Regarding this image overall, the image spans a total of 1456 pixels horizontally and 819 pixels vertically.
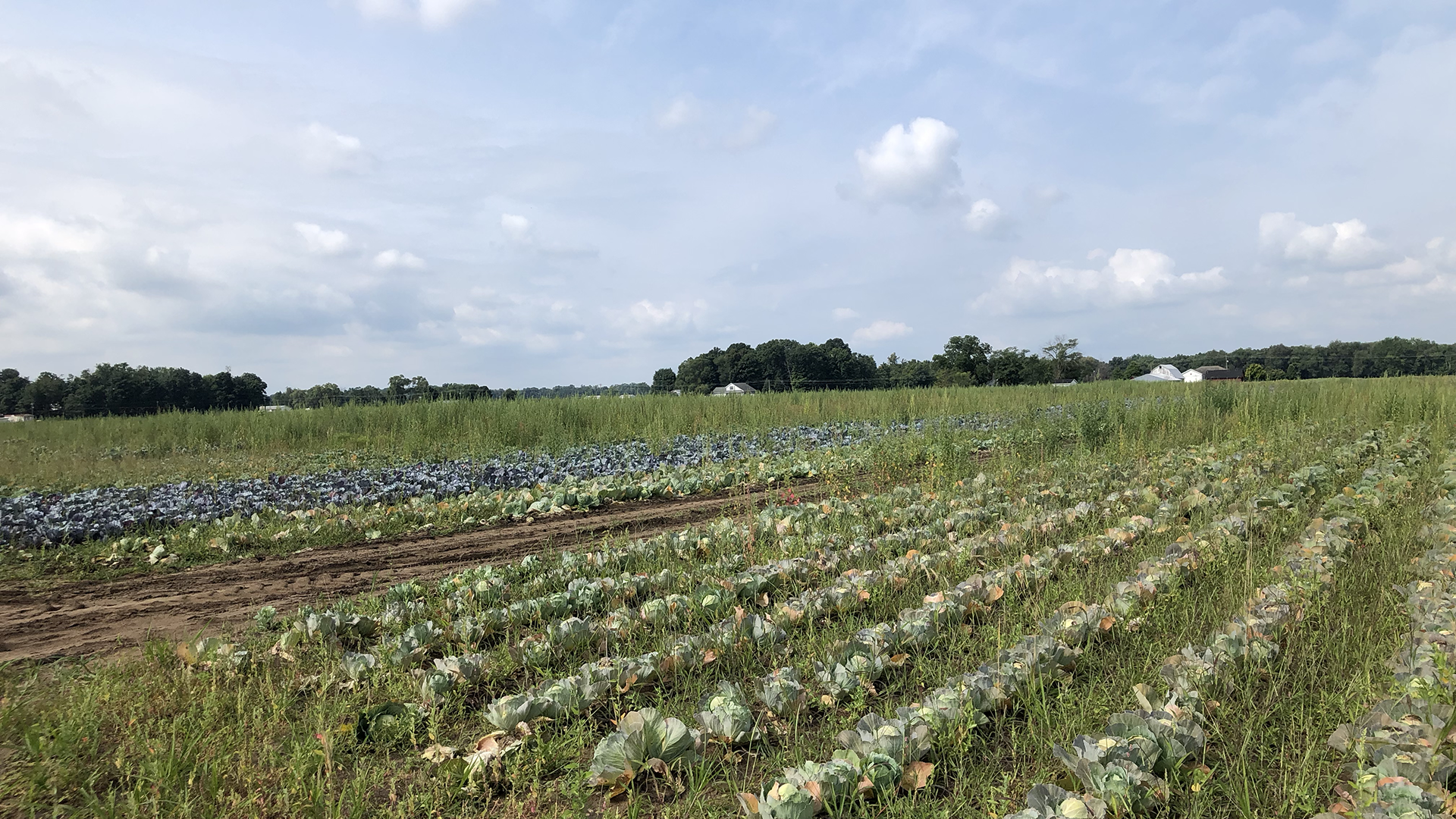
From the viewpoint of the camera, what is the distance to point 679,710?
2541 millimetres

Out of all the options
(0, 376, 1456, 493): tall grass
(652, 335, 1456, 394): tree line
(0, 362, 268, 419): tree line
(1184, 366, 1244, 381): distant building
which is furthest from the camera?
(1184, 366, 1244, 381): distant building

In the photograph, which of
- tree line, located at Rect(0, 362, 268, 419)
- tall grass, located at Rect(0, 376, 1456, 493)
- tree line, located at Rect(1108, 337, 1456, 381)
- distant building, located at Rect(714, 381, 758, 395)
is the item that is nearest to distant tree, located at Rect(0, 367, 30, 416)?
tree line, located at Rect(0, 362, 268, 419)

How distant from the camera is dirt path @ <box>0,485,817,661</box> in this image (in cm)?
366

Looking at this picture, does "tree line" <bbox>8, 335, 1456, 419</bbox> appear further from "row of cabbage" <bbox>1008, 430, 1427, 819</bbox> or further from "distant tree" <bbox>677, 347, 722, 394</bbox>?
"row of cabbage" <bbox>1008, 430, 1427, 819</bbox>

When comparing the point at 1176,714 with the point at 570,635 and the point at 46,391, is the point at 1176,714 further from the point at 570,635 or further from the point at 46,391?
the point at 46,391

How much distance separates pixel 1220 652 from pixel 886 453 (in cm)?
581

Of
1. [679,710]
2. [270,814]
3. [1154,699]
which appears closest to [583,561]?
[679,710]

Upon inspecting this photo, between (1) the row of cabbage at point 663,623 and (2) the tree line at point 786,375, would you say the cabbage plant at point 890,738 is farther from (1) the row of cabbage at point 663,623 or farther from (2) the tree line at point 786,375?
(2) the tree line at point 786,375

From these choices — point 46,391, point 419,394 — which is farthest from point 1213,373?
point 46,391

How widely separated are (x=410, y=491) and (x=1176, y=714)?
722 centimetres

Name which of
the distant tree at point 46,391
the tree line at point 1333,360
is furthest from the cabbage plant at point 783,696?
the tree line at point 1333,360

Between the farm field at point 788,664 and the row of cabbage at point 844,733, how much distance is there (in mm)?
11

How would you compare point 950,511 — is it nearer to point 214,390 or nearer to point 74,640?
point 74,640

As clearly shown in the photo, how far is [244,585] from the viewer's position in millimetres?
4512
